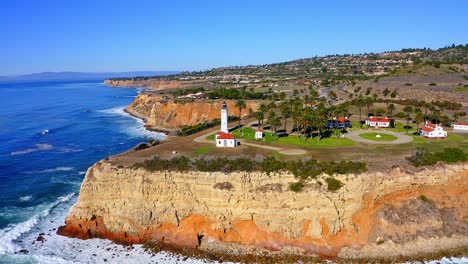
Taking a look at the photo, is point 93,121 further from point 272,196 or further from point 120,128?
point 272,196

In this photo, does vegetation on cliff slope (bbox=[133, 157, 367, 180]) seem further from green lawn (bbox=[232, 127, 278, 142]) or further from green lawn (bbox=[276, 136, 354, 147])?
green lawn (bbox=[232, 127, 278, 142])

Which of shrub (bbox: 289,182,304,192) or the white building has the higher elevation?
the white building

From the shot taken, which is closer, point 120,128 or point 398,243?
point 398,243

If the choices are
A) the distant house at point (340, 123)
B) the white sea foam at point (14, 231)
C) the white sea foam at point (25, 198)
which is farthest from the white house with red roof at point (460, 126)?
the white sea foam at point (25, 198)

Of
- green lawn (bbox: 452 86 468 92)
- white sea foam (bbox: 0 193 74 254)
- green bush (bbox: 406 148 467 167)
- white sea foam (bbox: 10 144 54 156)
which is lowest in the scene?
white sea foam (bbox: 0 193 74 254)

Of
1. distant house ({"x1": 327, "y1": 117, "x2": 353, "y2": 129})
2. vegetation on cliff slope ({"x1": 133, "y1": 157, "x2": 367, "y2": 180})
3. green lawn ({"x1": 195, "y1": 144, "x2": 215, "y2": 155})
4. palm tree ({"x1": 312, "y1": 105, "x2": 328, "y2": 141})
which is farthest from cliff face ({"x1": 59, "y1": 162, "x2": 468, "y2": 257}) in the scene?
distant house ({"x1": 327, "y1": 117, "x2": 353, "y2": 129})

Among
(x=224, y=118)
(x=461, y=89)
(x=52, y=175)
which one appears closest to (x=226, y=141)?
(x=224, y=118)

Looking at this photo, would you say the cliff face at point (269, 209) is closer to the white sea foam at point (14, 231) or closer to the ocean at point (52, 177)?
the ocean at point (52, 177)

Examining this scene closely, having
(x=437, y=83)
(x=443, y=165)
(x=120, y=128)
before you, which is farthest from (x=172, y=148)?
(x=437, y=83)
